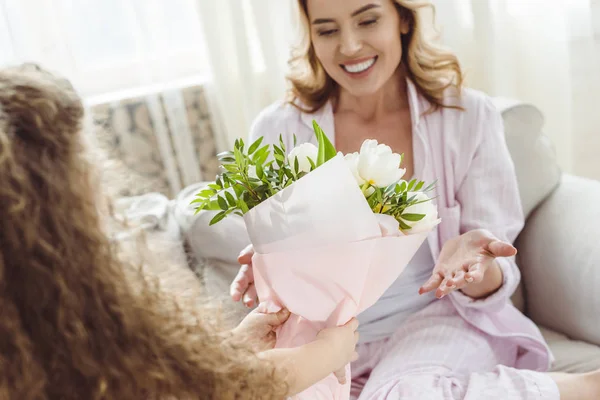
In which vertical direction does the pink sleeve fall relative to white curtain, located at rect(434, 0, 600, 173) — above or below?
below

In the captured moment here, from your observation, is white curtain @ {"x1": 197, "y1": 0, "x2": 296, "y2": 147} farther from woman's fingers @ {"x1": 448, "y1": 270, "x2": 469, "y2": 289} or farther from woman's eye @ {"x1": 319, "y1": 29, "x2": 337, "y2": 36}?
woman's fingers @ {"x1": 448, "y1": 270, "x2": 469, "y2": 289}

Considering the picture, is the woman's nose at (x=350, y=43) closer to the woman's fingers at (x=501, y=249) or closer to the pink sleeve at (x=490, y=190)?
the pink sleeve at (x=490, y=190)

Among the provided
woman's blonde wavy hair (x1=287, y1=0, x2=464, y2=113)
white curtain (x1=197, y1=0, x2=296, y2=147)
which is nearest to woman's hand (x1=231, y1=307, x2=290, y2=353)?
woman's blonde wavy hair (x1=287, y1=0, x2=464, y2=113)

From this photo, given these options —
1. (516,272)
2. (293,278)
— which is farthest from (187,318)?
(516,272)

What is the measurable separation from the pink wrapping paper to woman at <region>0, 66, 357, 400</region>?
207mm

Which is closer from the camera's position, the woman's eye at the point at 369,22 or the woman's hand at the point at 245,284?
the woman's hand at the point at 245,284

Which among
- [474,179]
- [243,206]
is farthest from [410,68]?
[243,206]

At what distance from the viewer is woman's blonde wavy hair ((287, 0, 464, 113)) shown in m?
1.44

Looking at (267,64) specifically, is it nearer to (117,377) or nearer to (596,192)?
(596,192)

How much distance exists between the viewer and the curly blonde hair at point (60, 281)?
2.06 feet

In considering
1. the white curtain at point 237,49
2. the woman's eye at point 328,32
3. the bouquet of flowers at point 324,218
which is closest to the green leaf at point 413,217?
the bouquet of flowers at point 324,218

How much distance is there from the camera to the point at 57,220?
25.3 inches

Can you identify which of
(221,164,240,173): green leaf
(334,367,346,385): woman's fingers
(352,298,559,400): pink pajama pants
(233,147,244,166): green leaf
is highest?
(233,147,244,166): green leaf

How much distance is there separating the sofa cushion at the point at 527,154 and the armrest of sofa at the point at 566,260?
4 cm
